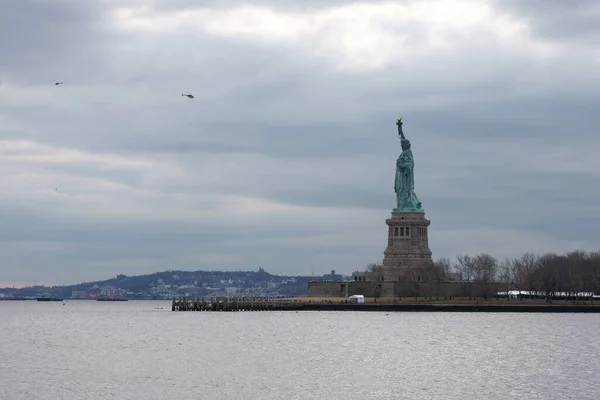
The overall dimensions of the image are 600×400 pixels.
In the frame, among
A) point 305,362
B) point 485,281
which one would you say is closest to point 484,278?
point 485,281

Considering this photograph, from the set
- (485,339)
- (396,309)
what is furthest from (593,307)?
(485,339)

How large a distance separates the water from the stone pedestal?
5891cm

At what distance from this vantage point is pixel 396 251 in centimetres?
19525

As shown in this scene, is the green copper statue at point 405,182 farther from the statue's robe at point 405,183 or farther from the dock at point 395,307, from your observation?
the dock at point 395,307

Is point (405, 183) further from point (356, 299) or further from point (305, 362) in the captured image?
point (305, 362)

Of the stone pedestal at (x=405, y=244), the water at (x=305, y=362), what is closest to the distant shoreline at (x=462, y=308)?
the stone pedestal at (x=405, y=244)

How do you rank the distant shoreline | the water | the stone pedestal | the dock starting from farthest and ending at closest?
the stone pedestal
the dock
the distant shoreline
the water

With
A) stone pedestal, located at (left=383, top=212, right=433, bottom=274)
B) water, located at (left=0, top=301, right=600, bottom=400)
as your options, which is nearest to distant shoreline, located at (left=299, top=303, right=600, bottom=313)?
stone pedestal, located at (left=383, top=212, right=433, bottom=274)

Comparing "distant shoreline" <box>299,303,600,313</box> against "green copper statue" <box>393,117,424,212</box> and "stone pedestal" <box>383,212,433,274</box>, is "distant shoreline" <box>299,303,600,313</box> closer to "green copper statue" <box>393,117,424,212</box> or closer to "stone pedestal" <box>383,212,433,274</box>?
"stone pedestal" <box>383,212,433,274</box>

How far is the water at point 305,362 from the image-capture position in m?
65.8

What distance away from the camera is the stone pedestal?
7643 inches

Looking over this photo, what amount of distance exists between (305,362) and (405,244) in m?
112

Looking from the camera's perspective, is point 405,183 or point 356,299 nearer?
point 356,299

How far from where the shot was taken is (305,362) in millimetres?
84188
